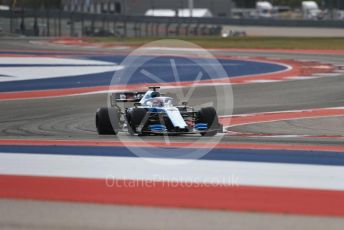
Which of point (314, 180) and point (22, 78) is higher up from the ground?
point (314, 180)

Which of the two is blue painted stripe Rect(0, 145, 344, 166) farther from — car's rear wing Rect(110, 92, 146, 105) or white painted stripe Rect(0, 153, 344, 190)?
car's rear wing Rect(110, 92, 146, 105)

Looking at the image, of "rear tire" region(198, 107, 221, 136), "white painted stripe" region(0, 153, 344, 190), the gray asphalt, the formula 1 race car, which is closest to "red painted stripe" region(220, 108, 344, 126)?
"rear tire" region(198, 107, 221, 136)

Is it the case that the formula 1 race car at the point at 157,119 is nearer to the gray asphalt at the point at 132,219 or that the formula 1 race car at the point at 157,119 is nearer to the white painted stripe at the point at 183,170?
the white painted stripe at the point at 183,170

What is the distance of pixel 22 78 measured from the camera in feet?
69.8

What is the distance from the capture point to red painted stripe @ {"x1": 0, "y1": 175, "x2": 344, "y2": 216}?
17.2ft

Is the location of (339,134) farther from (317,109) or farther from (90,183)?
(90,183)

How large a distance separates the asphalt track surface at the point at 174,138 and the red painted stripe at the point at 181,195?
0.30ft

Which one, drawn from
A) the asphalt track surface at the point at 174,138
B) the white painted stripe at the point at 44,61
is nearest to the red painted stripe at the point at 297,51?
the asphalt track surface at the point at 174,138

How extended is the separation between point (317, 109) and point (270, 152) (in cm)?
850

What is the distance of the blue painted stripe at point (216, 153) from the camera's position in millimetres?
6611

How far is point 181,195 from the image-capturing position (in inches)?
218

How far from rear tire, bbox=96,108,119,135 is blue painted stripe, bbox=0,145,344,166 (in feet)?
11.0

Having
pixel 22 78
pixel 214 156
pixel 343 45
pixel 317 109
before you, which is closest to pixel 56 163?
pixel 214 156

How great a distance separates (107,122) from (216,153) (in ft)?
13.5
